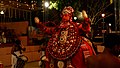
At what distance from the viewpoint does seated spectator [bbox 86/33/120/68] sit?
12.4 ft

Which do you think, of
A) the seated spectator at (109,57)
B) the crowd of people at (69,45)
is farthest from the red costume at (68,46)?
the seated spectator at (109,57)

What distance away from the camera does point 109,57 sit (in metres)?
3.82

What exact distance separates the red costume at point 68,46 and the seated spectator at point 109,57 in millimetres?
2985

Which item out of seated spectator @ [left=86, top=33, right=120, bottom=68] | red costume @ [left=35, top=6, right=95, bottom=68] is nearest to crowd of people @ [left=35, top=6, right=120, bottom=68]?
red costume @ [left=35, top=6, right=95, bottom=68]

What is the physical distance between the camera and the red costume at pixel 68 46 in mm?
7082

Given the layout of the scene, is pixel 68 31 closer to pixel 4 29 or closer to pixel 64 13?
pixel 64 13

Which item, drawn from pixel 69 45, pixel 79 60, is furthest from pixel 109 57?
pixel 69 45

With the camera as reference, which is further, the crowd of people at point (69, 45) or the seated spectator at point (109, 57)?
the crowd of people at point (69, 45)

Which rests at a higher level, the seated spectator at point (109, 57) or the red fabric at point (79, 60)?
the seated spectator at point (109, 57)

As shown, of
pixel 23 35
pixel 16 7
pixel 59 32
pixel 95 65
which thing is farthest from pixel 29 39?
pixel 95 65

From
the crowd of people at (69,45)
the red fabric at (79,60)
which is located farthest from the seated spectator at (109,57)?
the red fabric at (79,60)

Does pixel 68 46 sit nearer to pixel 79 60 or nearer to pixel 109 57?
pixel 79 60

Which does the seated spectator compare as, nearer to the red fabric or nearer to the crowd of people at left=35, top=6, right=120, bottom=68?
the crowd of people at left=35, top=6, right=120, bottom=68

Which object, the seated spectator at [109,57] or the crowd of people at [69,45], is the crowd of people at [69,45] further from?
the seated spectator at [109,57]
